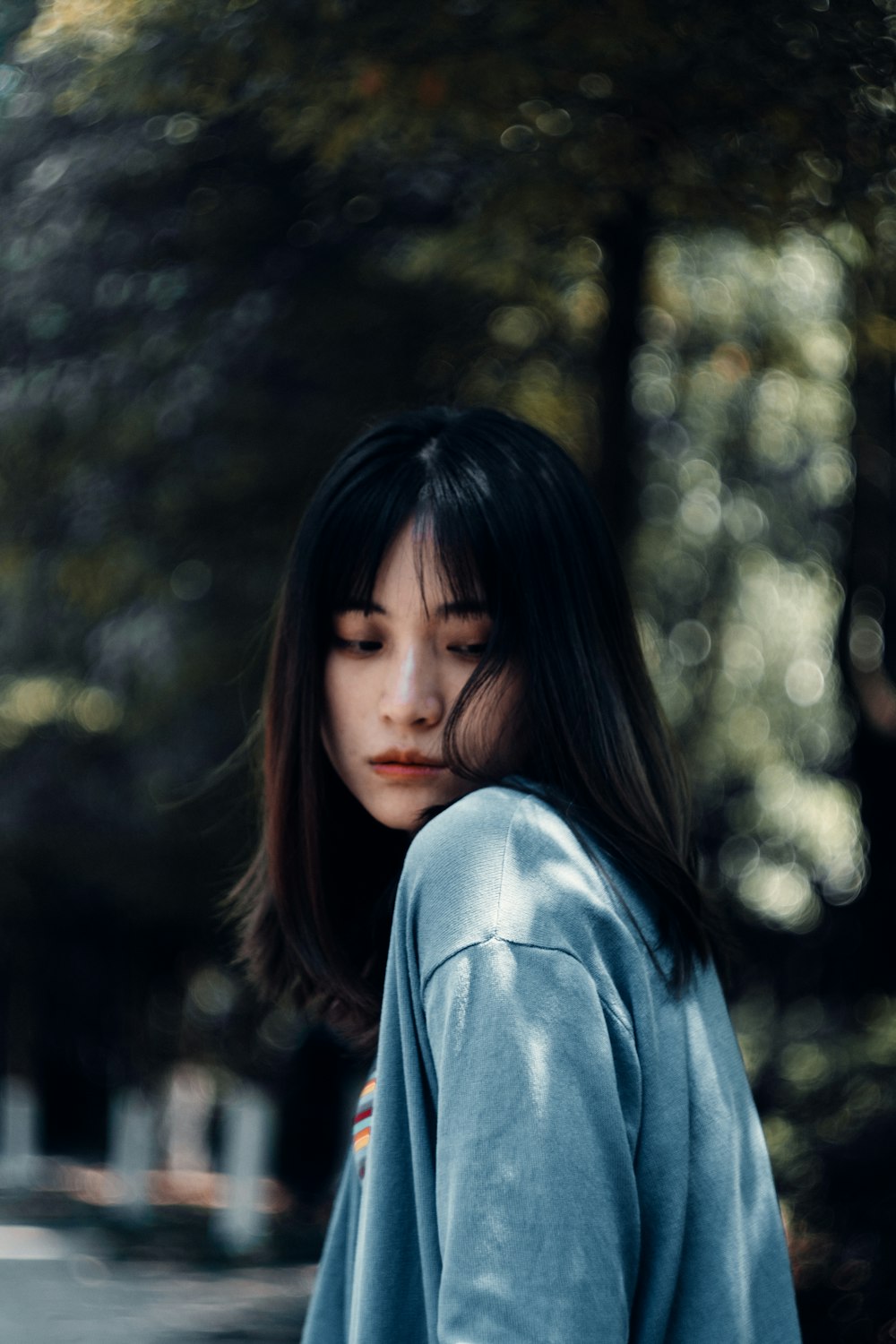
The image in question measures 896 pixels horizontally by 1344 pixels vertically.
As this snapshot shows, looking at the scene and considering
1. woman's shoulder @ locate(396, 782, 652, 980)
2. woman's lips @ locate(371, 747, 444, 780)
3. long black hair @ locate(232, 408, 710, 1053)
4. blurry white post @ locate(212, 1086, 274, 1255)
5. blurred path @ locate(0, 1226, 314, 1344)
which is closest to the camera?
woman's shoulder @ locate(396, 782, 652, 980)

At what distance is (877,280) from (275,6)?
129 cm

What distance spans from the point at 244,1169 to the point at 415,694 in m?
4.06

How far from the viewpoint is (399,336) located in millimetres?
3879

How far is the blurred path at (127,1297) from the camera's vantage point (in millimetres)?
3857

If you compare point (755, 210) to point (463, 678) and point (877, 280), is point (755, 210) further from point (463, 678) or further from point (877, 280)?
point (463, 678)

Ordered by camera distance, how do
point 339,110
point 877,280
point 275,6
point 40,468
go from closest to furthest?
point 275,6, point 339,110, point 877,280, point 40,468

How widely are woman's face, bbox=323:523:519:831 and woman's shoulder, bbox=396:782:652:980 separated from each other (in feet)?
0.66

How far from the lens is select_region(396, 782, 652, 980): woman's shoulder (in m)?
1.05

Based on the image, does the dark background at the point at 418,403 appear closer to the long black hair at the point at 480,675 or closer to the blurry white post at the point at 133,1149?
the blurry white post at the point at 133,1149

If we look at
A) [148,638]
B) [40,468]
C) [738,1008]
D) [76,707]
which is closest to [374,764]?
[40,468]

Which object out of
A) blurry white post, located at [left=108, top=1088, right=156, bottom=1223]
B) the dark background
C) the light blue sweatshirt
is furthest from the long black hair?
blurry white post, located at [left=108, top=1088, right=156, bottom=1223]

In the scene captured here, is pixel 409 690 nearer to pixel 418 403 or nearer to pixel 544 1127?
pixel 544 1127

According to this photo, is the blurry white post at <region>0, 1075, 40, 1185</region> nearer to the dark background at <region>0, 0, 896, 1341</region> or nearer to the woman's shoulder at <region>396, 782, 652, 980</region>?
the dark background at <region>0, 0, 896, 1341</region>

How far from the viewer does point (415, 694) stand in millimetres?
1402
